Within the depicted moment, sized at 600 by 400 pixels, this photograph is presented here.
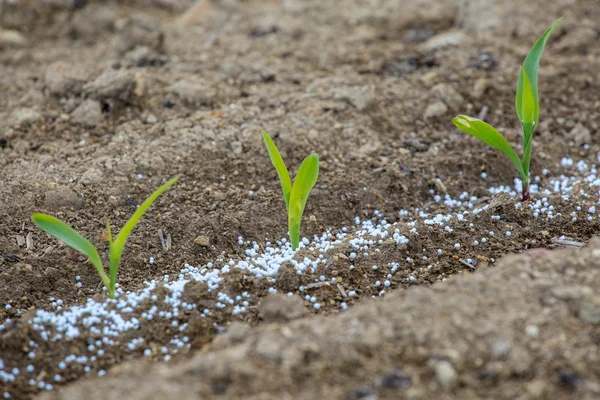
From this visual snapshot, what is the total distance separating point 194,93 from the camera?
11.6 ft

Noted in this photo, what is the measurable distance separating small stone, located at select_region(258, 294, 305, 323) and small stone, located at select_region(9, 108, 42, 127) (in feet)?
6.19

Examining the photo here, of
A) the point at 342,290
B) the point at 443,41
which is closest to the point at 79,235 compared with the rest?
the point at 342,290

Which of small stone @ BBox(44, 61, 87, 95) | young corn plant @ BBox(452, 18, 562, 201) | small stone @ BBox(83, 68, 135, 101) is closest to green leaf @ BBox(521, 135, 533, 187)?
young corn plant @ BBox(452, 18, 562, 201)

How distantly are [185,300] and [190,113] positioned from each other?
4.59 feet

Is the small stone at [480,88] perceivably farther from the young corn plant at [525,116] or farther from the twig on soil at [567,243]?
the twig on soil at [567,243]

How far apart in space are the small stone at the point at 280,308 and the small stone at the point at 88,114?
1.67 metres

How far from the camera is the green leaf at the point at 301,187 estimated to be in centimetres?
238

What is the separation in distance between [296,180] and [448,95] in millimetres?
1539

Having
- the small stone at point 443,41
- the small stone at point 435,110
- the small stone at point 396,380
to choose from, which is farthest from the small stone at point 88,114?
the small stone at point 396,380

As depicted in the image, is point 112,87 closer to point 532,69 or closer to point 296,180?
point 296,180

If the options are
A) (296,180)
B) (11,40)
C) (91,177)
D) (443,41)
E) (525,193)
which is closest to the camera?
(296,180)

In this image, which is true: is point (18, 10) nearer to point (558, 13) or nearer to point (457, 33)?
point (457, 33)

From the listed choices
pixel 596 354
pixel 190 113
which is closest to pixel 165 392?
pixel 596 354

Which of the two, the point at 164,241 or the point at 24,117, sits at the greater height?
the point at 24,117
